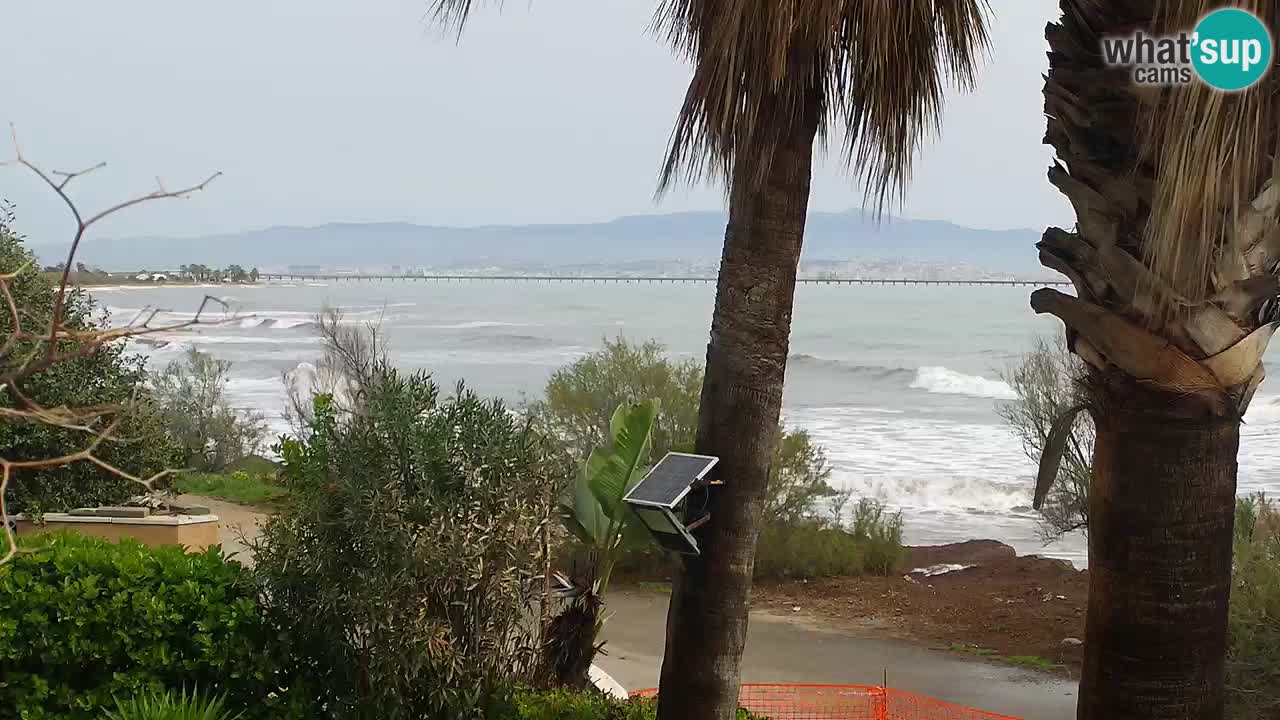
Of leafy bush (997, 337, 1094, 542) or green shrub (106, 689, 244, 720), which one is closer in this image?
green shrub (106, 689, 244, 720)

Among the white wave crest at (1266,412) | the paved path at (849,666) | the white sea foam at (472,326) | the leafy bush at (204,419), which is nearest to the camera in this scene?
the paved path at (849,666)

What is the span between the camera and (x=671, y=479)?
504 centimetres

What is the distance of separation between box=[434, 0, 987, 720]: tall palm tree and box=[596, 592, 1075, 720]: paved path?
558 cm

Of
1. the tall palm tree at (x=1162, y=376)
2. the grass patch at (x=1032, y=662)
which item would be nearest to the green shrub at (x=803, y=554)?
the grass patch at (x=1032, y=662)

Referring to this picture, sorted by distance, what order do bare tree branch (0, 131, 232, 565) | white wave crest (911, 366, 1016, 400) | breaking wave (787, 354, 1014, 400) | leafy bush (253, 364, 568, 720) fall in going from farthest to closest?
1. breaking wave (787, 354, 1014, 400)
2. white wave crest (911, 366, 1016, 400)
3. leafy bush (253, 364, 568, 720)
4. bare tree branch (0, 131, 232, 565)

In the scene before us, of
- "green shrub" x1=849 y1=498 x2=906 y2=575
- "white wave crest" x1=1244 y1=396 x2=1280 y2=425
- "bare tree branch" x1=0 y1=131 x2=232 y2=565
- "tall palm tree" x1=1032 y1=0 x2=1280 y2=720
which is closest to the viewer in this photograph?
"bare tree branch" x1=0 y1=131 x2=232 y2=565

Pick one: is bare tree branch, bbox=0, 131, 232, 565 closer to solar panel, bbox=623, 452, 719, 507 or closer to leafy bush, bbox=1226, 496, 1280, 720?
solar panel, bbox=623, 452, 719, 507

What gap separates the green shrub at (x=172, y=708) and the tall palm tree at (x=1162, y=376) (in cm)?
405

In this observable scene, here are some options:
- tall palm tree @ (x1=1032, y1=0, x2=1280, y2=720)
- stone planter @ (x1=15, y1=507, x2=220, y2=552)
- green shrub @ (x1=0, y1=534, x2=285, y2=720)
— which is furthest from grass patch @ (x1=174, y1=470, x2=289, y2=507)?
tall palm tree @ (x1=1032, y1=0, x2=1280, y2=720)

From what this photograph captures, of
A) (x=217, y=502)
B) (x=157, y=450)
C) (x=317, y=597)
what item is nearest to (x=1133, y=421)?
(x=317, y=597)

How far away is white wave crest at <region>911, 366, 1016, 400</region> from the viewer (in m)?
47.8

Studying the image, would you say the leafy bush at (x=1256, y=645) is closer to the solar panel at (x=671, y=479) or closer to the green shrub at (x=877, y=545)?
the solar panel at (x=671, y=479)

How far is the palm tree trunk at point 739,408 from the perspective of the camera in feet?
17.0

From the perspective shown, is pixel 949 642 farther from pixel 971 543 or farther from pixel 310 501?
pixel 310 501
